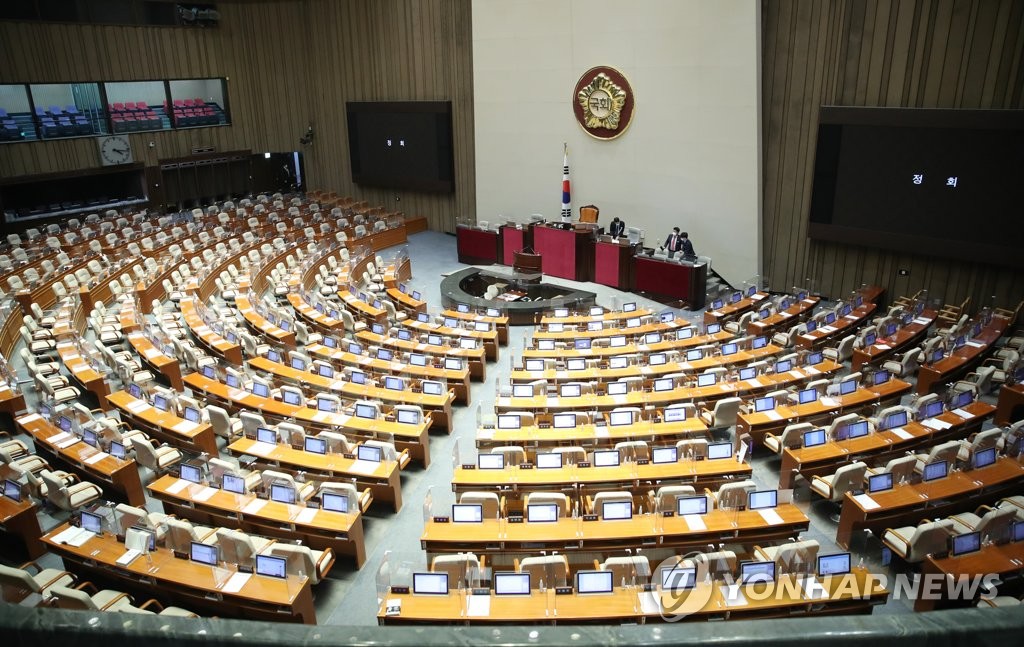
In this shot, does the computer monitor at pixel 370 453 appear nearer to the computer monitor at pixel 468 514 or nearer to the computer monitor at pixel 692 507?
the computer monitor at pixel 468 514

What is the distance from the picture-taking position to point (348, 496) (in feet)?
26.5

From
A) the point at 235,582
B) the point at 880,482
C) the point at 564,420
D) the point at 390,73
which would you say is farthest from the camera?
the point at 390,73

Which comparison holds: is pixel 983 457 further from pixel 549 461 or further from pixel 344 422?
pixel 344 422

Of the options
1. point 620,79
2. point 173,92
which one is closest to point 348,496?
point 620,79

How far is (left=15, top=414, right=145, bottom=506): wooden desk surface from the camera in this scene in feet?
29.6

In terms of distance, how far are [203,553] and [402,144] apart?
21.0m

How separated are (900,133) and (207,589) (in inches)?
629

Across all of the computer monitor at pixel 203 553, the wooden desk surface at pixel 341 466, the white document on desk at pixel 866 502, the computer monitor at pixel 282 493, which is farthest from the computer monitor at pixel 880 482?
the computer monitor at pixel 203 553

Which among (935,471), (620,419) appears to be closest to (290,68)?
(620,419)

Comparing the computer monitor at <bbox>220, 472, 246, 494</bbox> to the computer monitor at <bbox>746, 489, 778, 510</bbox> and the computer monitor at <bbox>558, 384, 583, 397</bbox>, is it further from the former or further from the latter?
the computer monitor at <bbox>746, 489, 778, 510</bbox>

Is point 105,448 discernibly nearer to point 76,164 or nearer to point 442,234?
point 442,234

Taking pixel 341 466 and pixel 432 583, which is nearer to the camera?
pixel 432 583

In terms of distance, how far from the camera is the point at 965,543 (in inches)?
274

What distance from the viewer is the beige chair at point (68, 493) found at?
8.68 m
